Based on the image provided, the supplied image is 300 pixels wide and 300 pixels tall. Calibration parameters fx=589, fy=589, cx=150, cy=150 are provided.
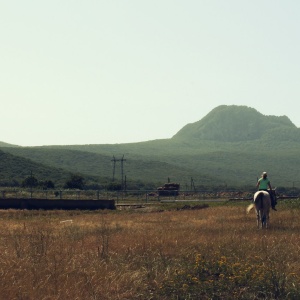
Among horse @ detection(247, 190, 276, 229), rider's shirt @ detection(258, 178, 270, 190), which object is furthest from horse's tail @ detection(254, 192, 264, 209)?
rider's shirt @ detection(258, 178, 270, 190)

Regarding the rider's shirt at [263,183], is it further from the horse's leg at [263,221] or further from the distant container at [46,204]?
the distant container at [46,204]

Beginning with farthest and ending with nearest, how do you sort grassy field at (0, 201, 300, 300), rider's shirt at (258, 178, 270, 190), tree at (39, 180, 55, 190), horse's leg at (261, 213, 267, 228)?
tree at (39, 180, 55, 190), rider's shirt at (258, 178, 270, 190), horse's leg at (261, 213, 267, 228), grassy field at (0, 201, 300, 300)

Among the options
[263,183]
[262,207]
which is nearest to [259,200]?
[262,207]

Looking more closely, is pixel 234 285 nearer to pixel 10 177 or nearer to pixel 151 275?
pixel 151 275

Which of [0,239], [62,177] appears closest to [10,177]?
[62,177]

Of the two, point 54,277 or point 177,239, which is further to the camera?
point 177,239

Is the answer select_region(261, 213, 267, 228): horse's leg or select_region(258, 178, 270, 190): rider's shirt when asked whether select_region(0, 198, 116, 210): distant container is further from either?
select_region(261, 213, 267, 228): horse's leg

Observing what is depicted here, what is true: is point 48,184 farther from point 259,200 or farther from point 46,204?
point 259,200

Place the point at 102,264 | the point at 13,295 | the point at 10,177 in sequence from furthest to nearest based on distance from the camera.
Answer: the point at 10,177
the point at 102,264
the point at 13,295

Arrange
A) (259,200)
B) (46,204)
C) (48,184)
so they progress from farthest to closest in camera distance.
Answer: (48,184) → (46,204) → (259,200)

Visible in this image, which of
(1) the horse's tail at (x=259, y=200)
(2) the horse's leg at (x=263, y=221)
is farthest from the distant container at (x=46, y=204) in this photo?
(2) the horse's leg at (x=263, y=221)

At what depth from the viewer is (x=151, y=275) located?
35.4 ft

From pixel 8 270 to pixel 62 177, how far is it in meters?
136

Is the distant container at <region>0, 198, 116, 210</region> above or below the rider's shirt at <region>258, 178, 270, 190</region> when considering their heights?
below
